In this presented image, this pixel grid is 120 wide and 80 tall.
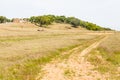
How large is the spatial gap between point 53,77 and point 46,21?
162m

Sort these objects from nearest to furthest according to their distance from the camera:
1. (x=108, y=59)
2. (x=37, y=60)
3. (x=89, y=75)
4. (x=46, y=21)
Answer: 1. (x=89, y=75)
2. (x=37, y=60)
3. (x=108, y=59)
4. (x=46, y=21)

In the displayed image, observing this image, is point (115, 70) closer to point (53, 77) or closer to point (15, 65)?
point (53, 77)

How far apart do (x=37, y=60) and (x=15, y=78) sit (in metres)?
10.9

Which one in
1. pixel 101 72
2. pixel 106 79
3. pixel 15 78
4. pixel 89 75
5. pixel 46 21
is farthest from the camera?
pixel 46 21

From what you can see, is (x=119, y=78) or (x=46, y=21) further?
(x=46, y=21)

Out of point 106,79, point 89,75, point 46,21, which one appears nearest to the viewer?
point 106,79

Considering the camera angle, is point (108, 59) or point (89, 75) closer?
point (89, 75)

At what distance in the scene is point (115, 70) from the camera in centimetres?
2861

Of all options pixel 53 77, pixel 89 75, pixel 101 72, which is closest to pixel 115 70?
pixel 101 72

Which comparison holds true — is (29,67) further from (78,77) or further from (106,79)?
(106,79)

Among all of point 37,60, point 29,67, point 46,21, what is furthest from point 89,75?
point 46,21

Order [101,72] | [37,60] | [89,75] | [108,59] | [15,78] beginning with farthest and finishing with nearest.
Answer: [108,59], [37,60], [101,72], [89,75], [15,78]

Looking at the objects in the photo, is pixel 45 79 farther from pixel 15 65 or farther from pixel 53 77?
pixel 15 65

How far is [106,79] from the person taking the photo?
24.1 metres
